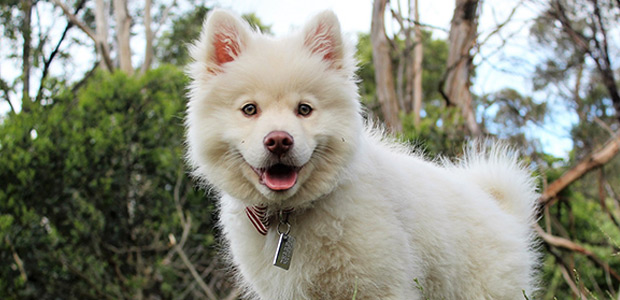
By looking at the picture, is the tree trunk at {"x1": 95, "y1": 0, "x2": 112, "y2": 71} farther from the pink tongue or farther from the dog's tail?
the pink tongue

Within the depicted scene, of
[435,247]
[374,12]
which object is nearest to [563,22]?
[374,12]

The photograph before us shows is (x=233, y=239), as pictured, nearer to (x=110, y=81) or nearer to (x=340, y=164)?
(x=340, y=164)

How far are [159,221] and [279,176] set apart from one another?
4275mm

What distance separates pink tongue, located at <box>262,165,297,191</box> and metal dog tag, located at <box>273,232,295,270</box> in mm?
304

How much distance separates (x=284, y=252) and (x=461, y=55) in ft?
15.5

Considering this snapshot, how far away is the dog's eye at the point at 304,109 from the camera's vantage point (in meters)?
2.62

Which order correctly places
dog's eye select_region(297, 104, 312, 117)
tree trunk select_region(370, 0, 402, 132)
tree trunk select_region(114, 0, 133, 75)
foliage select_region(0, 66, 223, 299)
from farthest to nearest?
tree trunk select_region(114, 0, 133, 75) < tree trunk select_region(370, 0, 402, 132) < foliage select_region(0, 66, 223, 299) < dog's eye select_region(297, 104, 312, 117)

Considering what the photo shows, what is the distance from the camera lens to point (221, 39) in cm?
286

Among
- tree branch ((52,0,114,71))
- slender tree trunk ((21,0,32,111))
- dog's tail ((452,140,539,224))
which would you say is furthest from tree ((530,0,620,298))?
slender tree trunk ((21,0,32,111))

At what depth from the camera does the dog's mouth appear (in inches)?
99.4

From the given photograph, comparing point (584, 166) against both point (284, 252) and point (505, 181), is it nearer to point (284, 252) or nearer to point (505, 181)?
point (505, 181)

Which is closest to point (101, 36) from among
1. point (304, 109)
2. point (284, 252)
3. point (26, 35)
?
point (26, 35)

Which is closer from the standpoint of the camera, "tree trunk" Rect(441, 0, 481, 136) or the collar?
the collar

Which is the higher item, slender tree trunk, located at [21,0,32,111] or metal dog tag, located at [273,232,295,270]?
metal dog tag, located at [273,232,295,270]
